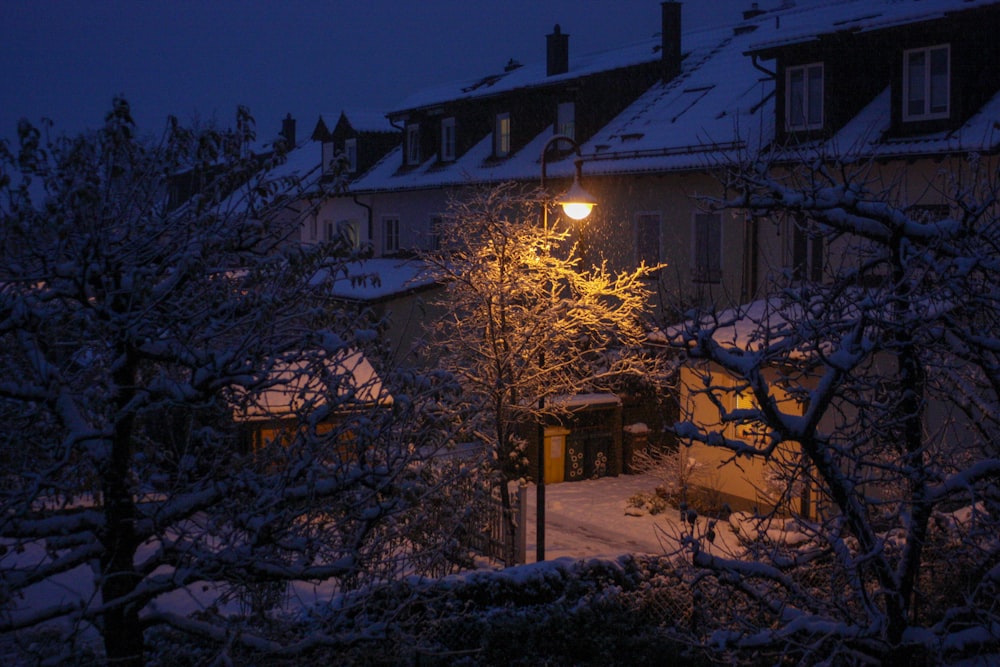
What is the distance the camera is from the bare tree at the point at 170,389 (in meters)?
4.92

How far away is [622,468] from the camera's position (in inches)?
803

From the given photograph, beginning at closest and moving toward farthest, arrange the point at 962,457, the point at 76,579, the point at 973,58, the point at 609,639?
1. the point at 962,457
2. the point at 609,639
3. the point at 76,579
4. the point at 973,58

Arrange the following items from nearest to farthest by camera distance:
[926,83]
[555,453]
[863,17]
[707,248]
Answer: [926,83], [863,17], [707,248], [555,453]

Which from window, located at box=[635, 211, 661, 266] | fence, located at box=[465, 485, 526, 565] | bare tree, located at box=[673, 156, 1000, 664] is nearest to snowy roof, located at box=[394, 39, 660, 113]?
window, located at box=[635, 211, 661, 266]

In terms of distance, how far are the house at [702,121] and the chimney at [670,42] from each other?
0.12ft

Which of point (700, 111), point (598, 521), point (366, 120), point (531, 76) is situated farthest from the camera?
point (366, 120)

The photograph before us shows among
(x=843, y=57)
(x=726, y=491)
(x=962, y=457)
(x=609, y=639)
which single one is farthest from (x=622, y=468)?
(x=962, y=457)

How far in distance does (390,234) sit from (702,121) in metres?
12.7

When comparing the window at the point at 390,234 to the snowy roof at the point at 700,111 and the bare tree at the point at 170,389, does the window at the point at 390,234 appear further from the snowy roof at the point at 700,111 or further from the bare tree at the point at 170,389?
the bare tree at the point at 170,389

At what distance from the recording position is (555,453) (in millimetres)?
19469

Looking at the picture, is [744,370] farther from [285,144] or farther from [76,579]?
[76,579]

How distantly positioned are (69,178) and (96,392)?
3.83 ft

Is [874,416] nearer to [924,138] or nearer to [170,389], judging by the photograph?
[170,389]

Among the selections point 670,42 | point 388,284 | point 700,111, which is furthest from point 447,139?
point 700,111
